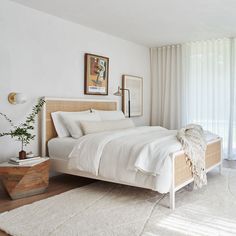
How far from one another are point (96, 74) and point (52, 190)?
2193 mm

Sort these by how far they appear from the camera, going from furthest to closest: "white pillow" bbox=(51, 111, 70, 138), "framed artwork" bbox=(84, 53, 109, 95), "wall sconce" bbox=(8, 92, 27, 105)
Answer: "framed artwork" bbox=(84, 53, 109, 95)
"white pillow" bbox=(51, 111, 70, 138)
"wall sconce" bbox=(8, 92, 27, 105)

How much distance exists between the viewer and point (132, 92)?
578cm

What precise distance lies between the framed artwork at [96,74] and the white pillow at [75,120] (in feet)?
1.99

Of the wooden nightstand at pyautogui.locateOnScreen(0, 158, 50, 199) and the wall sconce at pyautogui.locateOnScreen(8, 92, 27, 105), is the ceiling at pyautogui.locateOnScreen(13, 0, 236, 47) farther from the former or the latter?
the wooden nightstand at pyautogui.locateOnScreen(0, 158, 50, 199)

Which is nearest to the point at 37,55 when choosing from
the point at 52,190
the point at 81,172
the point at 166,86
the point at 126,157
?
the point at 81,172

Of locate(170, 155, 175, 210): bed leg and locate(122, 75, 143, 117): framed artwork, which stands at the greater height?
locate(122, 75, 143, 117): framed artwork

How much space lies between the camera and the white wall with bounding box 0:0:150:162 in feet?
11.4

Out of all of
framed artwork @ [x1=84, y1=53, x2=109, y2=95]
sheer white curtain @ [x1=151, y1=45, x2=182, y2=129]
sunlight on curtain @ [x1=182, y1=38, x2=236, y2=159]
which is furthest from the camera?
sheer white curtain @ [x1=151, y1=45, x2=182, y2=129]

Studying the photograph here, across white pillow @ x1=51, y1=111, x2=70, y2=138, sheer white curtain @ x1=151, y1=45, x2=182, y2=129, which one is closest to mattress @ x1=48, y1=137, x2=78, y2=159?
white pillow @ x1=51, y1=111, x2=70, y2=138

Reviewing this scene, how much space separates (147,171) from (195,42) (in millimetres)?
3816

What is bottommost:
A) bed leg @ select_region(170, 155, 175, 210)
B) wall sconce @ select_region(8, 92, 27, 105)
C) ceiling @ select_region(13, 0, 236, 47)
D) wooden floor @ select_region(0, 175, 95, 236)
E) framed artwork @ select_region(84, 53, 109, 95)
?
wooden floor @ select_region(0, 175, 95, 236)

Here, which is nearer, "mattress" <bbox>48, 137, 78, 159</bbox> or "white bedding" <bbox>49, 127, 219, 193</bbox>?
"white bedding" <bbox>49, 127, 219, 193</bbox>

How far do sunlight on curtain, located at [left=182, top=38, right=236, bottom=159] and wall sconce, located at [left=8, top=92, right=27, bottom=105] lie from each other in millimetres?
3630

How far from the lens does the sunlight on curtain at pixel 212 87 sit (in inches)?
211
